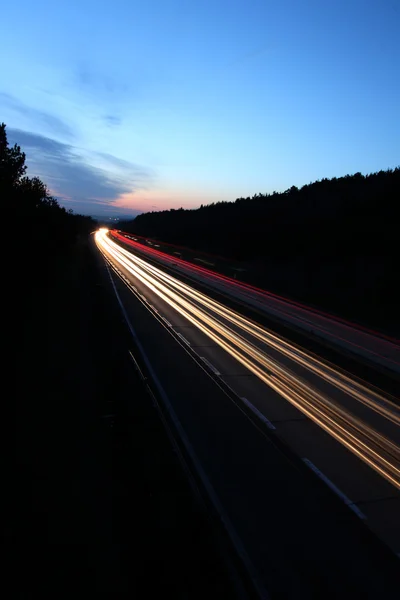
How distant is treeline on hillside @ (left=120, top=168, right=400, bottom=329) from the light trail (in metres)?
7.85

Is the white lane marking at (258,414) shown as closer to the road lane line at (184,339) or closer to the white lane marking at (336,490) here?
the white lane marking at (336,490)

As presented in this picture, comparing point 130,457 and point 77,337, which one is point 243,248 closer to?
point 77,337

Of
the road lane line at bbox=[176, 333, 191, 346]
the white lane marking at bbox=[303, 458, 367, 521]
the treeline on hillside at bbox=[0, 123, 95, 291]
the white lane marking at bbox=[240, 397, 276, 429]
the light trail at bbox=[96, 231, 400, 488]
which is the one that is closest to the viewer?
the white lane marking at bbox=[303, 458, 367, 521]

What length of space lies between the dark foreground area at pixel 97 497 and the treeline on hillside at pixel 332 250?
53.7 ft

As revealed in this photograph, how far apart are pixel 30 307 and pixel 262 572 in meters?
16.4

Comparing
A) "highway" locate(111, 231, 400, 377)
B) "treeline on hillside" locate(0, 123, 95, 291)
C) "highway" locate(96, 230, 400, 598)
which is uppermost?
"treeline on hillside" locate(0, 123, 95, 291)

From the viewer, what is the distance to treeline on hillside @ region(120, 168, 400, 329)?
81.2 feet

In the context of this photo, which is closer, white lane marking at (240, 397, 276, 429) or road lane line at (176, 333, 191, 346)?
white lane marking at (240, 397, 276, 429)

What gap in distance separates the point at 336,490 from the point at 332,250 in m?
32.7

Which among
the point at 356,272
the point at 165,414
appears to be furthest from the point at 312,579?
the point at 356,272

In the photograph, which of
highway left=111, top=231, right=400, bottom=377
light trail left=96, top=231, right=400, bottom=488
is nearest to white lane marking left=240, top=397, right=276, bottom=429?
light trail left=96, top=231, right=400, bottom=488

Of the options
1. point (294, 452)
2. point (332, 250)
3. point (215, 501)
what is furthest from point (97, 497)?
point (332, 250)

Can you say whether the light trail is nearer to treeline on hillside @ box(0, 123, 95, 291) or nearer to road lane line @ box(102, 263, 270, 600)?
road lane line @ box(102, 263, 270, 600)

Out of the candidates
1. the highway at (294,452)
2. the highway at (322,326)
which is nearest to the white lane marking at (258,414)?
the highway at (294,452)
